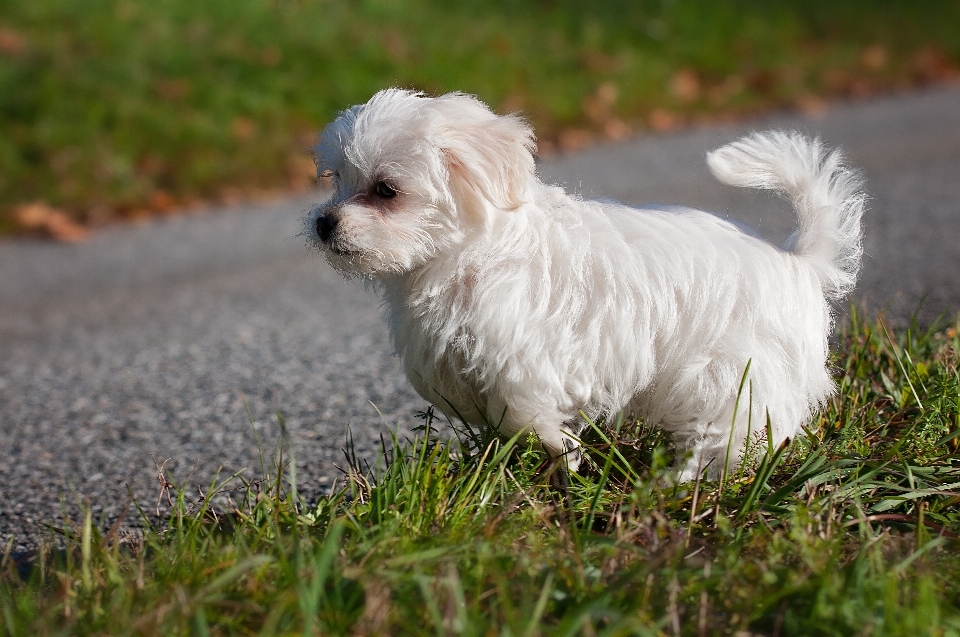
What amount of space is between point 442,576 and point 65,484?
185 cm

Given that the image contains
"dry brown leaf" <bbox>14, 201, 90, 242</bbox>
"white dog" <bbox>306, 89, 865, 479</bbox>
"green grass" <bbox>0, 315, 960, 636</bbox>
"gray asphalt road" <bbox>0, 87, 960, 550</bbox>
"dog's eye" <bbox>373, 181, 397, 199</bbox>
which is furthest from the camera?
"dry brown leaf" <bbox>14, 201, 90, 242</bbox>

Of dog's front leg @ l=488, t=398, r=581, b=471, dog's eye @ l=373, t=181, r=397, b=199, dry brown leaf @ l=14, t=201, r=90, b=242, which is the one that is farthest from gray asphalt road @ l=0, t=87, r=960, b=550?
dog's eye @ l=373, t=181, r=397, b=199

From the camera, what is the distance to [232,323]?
5660 millimetres

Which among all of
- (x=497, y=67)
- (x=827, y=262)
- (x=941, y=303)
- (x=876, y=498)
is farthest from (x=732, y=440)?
(x=497, y=67)

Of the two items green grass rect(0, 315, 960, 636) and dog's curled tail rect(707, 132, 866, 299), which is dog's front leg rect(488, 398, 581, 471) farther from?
dog's curled tail rect(707, 132, 866, 299)

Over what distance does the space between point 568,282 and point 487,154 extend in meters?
0.41

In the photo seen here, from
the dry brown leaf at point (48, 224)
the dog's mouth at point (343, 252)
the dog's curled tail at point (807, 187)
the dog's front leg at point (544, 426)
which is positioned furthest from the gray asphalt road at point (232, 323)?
the dog's curled tail at point (807, 187)

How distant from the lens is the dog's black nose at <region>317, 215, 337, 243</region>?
2.88 meters

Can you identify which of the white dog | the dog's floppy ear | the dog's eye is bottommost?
the white dog

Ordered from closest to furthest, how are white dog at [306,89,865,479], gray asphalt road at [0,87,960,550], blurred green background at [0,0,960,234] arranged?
1. white dog at [306,89,865,479]
2. gray asphalt road at [0,87,960,550]
3. blurred green background at [0,0,960,234]

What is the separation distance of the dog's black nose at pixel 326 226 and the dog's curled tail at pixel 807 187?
1.07 metres

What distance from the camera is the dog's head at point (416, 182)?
2.84 meters

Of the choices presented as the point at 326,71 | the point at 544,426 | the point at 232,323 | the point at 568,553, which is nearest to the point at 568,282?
the point at 544,426

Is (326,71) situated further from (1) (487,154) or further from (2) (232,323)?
(1) (487,154)
